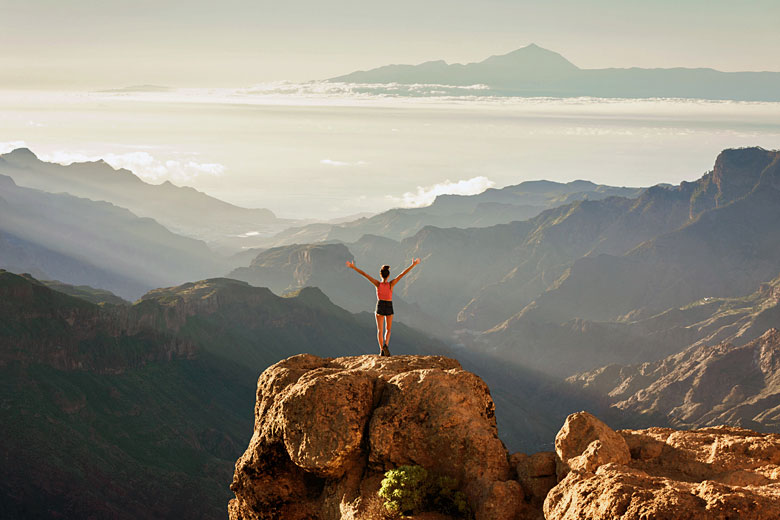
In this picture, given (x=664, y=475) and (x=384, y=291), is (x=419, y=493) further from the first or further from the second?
(x=384, y=291)

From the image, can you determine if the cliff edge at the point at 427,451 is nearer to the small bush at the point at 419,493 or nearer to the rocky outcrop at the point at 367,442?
the rocky outcrop at the point at 367,442

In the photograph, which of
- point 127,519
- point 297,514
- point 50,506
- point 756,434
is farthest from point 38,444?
point 756,434

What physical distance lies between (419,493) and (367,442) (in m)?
3.19

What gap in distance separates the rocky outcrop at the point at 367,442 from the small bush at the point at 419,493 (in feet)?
1.89

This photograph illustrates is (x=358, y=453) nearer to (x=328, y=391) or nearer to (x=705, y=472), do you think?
(x=328, y=391)

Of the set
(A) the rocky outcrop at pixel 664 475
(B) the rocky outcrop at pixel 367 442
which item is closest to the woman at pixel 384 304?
(B) the rocky outcrop at pixel 367 442

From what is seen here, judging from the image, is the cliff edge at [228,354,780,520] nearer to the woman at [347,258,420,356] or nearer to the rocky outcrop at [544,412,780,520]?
the rocky outcrop at [544,412,780,520]

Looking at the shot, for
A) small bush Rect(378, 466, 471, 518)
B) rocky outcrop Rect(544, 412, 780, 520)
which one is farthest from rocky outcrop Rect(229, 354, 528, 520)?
rocky outcrop Rect(544, 412, 780, 520)

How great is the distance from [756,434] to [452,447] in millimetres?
13503

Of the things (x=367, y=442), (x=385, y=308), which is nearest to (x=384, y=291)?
(x=385, y=308)

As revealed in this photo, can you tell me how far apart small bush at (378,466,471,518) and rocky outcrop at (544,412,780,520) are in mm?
4016

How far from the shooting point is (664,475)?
2473 cm

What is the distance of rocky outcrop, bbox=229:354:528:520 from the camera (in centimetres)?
2542

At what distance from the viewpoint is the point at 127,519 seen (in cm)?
16462
